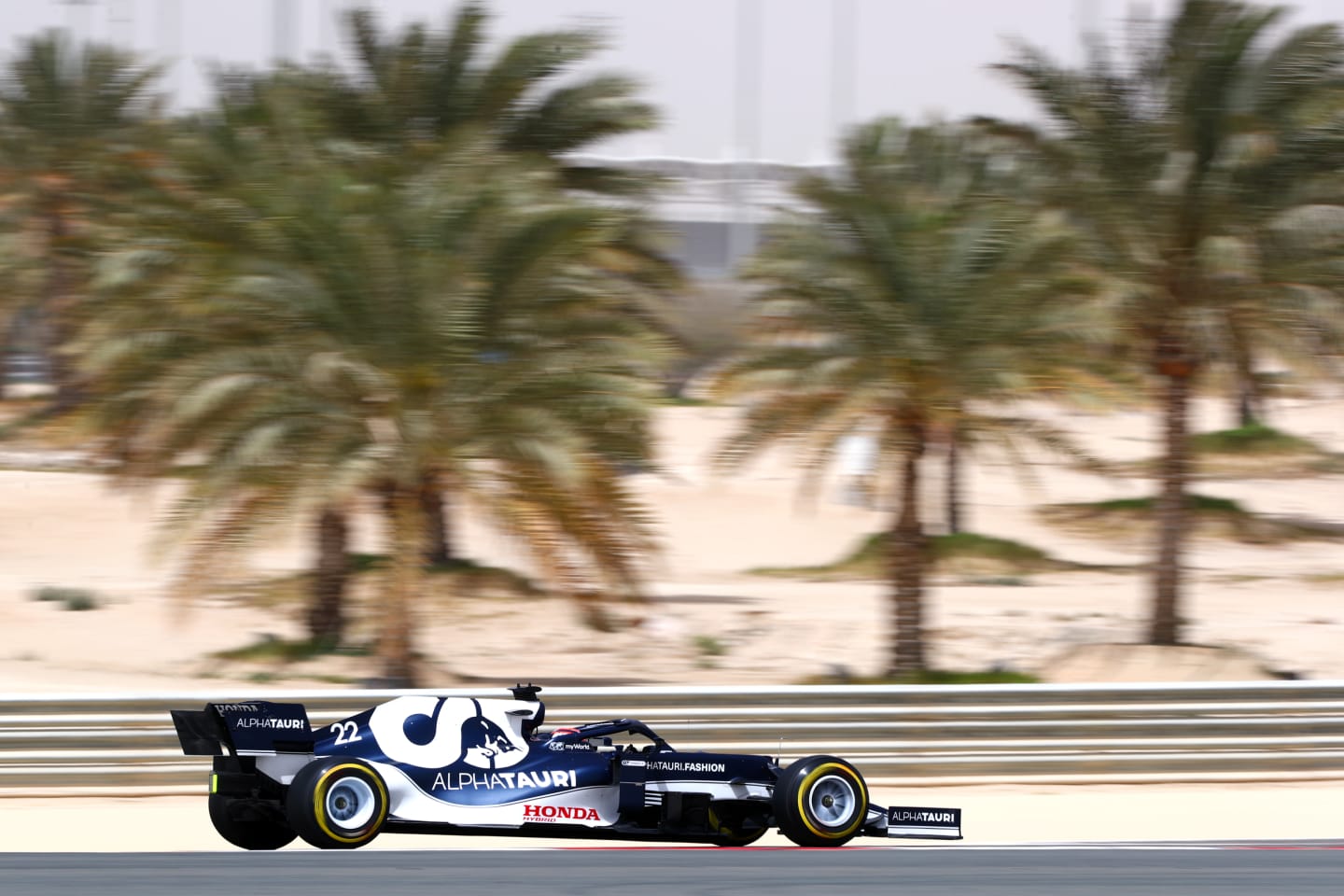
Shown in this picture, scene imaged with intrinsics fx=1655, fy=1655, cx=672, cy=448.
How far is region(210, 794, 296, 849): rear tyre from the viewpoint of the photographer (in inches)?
347

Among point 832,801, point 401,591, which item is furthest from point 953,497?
point 832,801

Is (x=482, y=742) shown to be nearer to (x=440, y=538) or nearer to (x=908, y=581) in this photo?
(x=908, y=581)

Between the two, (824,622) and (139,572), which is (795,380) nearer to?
(824,622)

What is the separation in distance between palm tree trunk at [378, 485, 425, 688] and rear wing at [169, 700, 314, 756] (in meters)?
6.20

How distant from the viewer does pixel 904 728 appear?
12242mm

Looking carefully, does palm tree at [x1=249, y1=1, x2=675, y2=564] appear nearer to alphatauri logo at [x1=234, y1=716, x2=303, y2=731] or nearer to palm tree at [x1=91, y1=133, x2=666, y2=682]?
palm tree at [x1=91, y1=133, x2=666, y2=682]

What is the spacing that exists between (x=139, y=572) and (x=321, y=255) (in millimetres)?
A: 13645

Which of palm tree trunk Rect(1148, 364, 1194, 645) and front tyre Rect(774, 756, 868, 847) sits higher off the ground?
palm tree trunk Rect(1148, 364, 1194, 645)

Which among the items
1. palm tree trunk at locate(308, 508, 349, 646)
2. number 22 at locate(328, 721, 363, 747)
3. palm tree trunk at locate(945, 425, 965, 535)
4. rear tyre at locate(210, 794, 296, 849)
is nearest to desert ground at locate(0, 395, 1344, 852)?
palm tree trunk at locate(945, 425, 965, 535)

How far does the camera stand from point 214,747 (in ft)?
28.6

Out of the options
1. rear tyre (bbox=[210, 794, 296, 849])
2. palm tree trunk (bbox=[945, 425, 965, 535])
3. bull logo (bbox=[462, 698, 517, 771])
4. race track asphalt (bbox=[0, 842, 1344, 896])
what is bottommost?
race track asphalt (bbox=[0, 842, 1344, 896])

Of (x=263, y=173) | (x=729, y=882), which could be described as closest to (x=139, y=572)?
(x=263, y=173)

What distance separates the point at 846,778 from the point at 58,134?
29.6 m

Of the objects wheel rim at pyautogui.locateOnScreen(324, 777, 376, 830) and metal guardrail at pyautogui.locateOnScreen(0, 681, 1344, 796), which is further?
metal guardrail at pyautogui.locateOnScreen(0, 681, 1344, 796)
